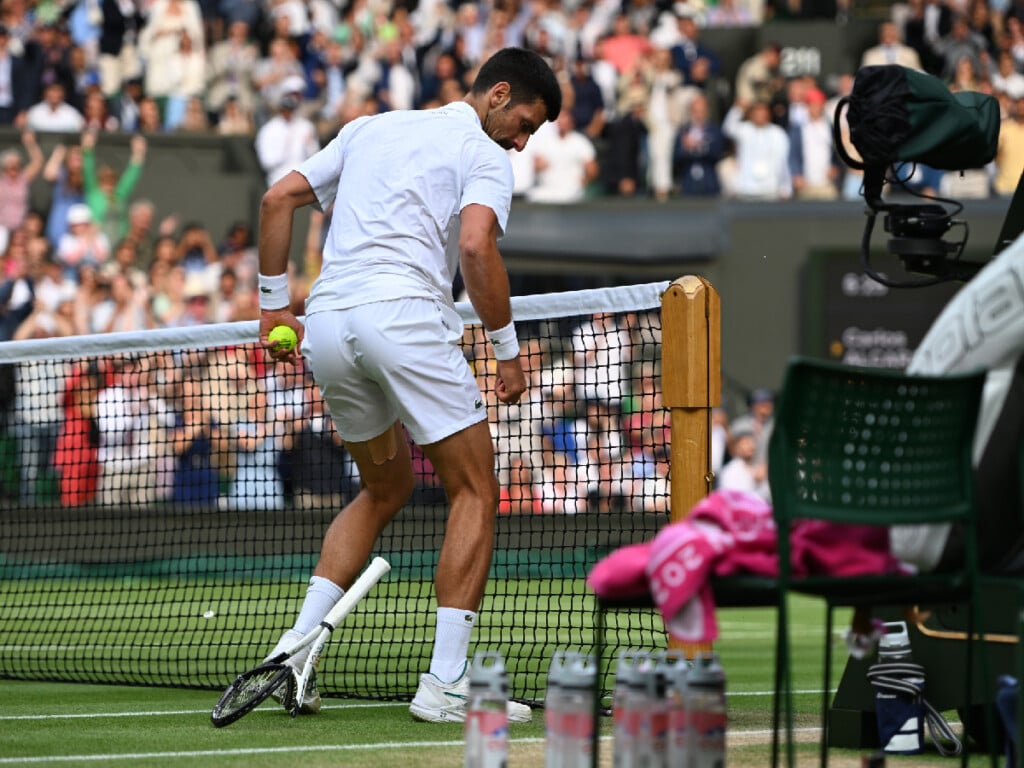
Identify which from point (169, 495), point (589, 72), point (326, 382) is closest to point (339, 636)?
point (326, 382)

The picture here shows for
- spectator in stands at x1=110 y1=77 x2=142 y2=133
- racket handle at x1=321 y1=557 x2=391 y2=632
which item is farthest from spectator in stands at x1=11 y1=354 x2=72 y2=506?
racket handle at x1=321 y1=557 x2=391 y2=632

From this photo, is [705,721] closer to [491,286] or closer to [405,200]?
[491,286]

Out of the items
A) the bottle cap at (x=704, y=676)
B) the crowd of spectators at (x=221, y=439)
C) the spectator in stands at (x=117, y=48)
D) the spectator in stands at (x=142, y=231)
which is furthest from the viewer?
the spectator in stands at (x=117, y=48)

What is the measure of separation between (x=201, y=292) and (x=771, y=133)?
6.55m

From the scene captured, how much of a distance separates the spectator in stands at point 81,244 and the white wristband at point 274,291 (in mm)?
12364

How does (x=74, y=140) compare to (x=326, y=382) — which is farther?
(x=74, y=140)

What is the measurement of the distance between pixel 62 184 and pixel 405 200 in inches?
532

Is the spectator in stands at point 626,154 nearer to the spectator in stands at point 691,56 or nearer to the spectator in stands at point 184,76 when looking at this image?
the spectator in stands at point 691,56

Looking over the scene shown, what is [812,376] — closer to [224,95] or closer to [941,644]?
[941,644]

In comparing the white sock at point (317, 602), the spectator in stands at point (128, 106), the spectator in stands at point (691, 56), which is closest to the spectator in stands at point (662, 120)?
the spectator in stands at point (691, 56)

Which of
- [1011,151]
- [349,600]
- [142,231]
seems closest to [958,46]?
[1011,151]

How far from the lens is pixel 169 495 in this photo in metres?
15.4

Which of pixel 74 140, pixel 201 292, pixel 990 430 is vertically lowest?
pixel 990 430

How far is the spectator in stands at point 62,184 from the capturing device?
1903 centimetres
